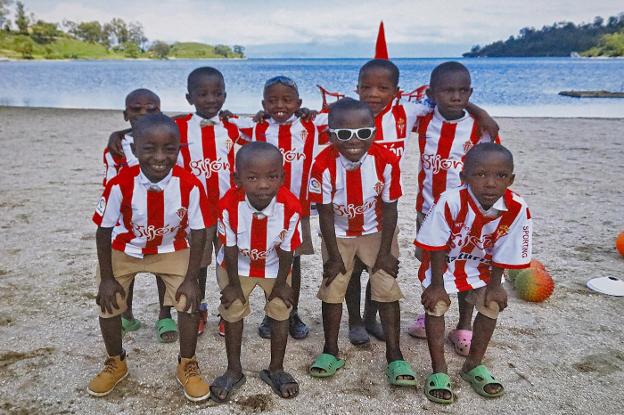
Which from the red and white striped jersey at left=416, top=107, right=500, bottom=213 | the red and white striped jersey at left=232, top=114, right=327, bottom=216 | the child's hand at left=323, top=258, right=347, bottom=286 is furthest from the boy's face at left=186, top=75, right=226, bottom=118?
the red and white striped jersey at left=416, top=107, right=500, bottom=213

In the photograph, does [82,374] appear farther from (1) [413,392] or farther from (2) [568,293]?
(2) [568,293]

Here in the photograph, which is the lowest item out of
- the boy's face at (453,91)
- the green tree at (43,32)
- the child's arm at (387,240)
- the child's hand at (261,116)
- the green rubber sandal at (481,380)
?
the green rubber sandal at (481,380)

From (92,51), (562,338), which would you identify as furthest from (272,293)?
(92,51)

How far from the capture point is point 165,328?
392 cm

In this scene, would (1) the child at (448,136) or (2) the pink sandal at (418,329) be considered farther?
(2) the pink sandal at (418,329)

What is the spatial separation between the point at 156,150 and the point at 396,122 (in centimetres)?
179

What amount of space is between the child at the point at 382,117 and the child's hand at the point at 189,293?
1200mm

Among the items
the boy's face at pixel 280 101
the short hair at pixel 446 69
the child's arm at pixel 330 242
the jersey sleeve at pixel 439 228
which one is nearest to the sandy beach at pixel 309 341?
the child's arm at pixel 330 242

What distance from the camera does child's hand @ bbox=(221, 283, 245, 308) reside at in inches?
124

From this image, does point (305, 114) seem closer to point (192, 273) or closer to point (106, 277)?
point (192, 273)

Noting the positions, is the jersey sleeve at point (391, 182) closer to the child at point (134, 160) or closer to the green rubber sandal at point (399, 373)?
the green rubber sandal at point (399, 373)

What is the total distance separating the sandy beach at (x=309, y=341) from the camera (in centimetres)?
314

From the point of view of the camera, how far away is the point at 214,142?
384 centimetres

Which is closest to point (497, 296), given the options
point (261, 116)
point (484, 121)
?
point (484, 121)
